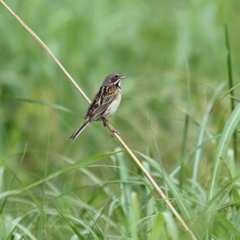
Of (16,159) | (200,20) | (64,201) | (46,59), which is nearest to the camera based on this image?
(64,201)

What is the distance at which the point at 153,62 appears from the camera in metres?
10.5

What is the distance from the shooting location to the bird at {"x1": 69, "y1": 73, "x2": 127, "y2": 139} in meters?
5.04

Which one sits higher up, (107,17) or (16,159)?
(107,17)

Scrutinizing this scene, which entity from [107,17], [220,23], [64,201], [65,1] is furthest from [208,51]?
[64,201]

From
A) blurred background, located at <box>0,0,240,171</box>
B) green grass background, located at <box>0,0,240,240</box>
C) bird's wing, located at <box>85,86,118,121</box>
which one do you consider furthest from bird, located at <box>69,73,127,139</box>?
blurred background, located at <box>0,0,240,171</box>

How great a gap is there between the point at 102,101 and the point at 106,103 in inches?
2.0

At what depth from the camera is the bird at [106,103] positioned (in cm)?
504

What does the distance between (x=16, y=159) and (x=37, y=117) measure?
2.27 ft

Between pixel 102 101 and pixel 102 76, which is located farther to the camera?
pixel 102 76

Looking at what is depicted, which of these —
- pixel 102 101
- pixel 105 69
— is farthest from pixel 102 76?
pixel 102 101

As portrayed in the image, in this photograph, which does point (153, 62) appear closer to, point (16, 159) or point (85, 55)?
point (85, 55)

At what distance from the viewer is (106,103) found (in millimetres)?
5250

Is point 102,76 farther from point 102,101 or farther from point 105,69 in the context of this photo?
point 102,101

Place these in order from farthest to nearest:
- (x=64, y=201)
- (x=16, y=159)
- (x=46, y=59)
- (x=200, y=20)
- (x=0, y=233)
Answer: (x=200, y=20) → (x=46, y=59) → (x=16, y=159) → (x=64, y=201) → (x=0, y=233)
